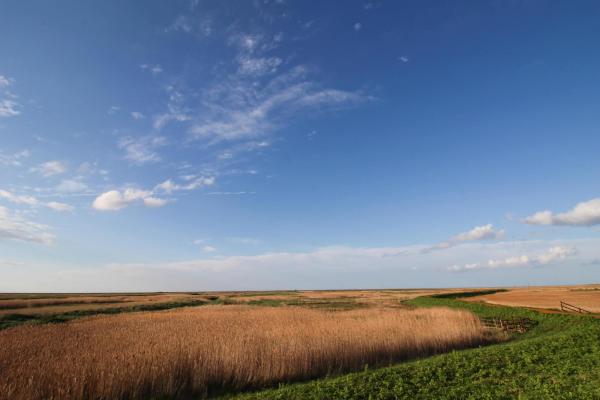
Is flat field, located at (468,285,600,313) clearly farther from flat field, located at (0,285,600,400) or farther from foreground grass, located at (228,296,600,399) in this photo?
flat field, located at (0,285,600,400)

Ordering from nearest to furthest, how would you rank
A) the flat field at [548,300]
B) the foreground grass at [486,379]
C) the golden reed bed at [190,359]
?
the foreground grass at [486,379], the golden reed bed at [190,359], the flat field at [548,300]

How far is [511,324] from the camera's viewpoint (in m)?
25.9

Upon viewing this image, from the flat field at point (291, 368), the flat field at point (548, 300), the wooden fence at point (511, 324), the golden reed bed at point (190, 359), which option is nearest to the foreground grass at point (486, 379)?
the flat field at point (291, 368)

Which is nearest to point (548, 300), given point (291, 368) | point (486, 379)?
point (486, 379)

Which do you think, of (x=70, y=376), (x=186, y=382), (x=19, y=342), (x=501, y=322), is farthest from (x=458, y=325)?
(x=19, y=342)

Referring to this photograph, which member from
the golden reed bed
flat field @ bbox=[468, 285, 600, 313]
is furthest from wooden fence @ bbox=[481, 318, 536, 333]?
flat field @ bbox=[468, 285, 600, 313]

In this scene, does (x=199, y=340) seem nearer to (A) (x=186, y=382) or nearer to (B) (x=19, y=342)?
(A) (x=186, y=382)

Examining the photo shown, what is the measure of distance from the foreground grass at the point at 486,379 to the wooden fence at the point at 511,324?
11503mm

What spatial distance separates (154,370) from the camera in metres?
9.95

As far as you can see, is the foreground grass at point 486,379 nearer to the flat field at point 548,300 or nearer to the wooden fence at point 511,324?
the wooden fence at point 511,324

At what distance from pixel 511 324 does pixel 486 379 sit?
786 inches

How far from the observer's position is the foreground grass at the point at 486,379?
8.48m

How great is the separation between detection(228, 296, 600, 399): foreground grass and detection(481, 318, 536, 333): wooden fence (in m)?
11.5

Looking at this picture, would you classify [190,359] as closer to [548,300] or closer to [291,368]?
[291,368]
